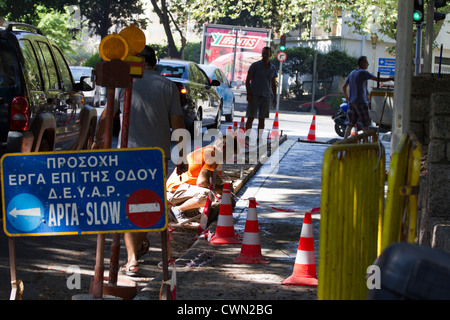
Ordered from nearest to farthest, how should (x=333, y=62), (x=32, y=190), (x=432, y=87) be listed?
(x=32, y=190) < (x=432, y=87) < (x=333, y=62)

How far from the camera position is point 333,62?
163ft

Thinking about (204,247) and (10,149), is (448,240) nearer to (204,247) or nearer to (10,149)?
(204,247)

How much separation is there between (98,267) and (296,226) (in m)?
3.93

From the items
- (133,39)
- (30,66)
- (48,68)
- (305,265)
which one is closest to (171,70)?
(48,68)

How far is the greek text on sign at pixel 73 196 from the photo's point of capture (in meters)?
4.68

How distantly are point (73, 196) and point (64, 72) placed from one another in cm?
632

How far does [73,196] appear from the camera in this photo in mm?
4707

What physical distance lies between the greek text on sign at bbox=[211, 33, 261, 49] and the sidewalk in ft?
69.6

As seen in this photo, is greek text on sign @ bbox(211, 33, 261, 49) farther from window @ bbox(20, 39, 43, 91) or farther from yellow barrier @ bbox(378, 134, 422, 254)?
yellow barrier @ bbox(378, 134, 422, 254)

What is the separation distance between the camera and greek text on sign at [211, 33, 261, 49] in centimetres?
3262

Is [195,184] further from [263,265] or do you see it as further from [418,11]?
[418,11]

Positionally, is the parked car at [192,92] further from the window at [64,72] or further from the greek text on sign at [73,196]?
the greek text on sign at [73,196]

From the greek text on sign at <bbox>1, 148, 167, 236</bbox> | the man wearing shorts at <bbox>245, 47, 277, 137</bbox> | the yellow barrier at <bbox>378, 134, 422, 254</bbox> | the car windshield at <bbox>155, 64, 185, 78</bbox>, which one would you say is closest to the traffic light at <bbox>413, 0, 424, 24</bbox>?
the man wearing shorts at <bbox>245, 47, 277, 137</bbox>
